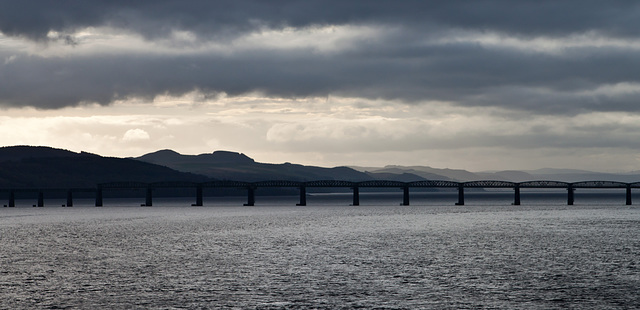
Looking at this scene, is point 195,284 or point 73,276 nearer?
point 195,284

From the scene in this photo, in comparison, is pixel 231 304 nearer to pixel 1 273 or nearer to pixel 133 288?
pixel 133 288

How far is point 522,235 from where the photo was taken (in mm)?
110500

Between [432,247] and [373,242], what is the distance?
1016cm

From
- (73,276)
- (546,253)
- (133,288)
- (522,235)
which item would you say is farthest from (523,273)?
(522,235)

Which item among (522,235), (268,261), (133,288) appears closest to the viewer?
(133,288)

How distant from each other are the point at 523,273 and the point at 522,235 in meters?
53.0

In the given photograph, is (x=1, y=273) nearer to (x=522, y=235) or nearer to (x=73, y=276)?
(x=73, y=276)

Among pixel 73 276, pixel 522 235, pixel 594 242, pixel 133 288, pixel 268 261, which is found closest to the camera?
pixel 133 288

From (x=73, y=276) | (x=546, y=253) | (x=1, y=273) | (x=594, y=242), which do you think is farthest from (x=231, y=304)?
(x=594, y=242)

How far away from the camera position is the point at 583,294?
4716 centimetres

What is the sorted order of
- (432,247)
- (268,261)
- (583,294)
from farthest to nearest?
(432,247)
(268,261)
(583,294)

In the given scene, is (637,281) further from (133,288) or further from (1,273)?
(1,273)

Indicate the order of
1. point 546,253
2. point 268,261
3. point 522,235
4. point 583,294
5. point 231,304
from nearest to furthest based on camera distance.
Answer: point 231,304, point 583,294, point 268,261, point 546,253, point 522,235

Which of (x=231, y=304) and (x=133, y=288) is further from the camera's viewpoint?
(x=133, y=288)
